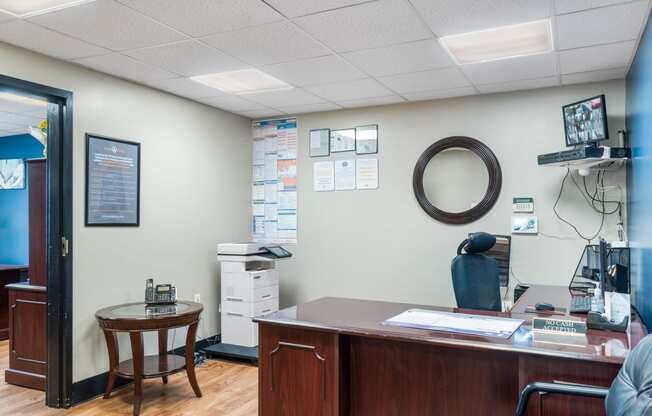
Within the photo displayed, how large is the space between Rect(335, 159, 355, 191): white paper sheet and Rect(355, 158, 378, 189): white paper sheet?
57 millimetres

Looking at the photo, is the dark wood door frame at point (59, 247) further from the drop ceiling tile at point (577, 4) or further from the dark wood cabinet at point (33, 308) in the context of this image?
the drop ceiling tile at point (577, 4)

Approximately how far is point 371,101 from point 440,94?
0.66 meters

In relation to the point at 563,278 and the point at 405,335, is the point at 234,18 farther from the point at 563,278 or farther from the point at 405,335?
the point at 563,278

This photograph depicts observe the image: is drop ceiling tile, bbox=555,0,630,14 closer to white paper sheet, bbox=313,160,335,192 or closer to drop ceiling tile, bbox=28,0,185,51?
drop ceiling tile, bbox=28,0,185,51

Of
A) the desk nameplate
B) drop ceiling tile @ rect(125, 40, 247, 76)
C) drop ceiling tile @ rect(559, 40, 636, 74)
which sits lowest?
the desk nameplate

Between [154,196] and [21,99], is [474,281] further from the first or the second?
[21,99]

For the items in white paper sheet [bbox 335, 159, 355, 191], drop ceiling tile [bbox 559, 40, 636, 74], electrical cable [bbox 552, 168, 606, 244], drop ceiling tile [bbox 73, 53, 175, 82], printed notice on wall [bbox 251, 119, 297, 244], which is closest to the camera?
drop ceiling tile [bbox 559, 40, 636, 74]

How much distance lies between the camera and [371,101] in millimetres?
4684

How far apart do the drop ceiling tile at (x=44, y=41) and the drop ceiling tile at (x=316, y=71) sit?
48.7 inches

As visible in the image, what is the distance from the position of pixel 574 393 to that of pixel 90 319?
329 cm

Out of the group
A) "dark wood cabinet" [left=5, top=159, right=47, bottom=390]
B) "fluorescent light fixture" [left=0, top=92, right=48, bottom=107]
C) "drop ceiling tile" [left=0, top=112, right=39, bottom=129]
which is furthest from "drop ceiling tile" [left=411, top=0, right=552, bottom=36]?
"drop ceiling tile" [left=0, top=112, right=39, bottom=129]

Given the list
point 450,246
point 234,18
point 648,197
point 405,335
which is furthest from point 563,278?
point 234,18

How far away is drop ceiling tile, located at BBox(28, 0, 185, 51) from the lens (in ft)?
8.72

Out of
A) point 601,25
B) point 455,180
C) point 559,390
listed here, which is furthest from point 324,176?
point 559,390
